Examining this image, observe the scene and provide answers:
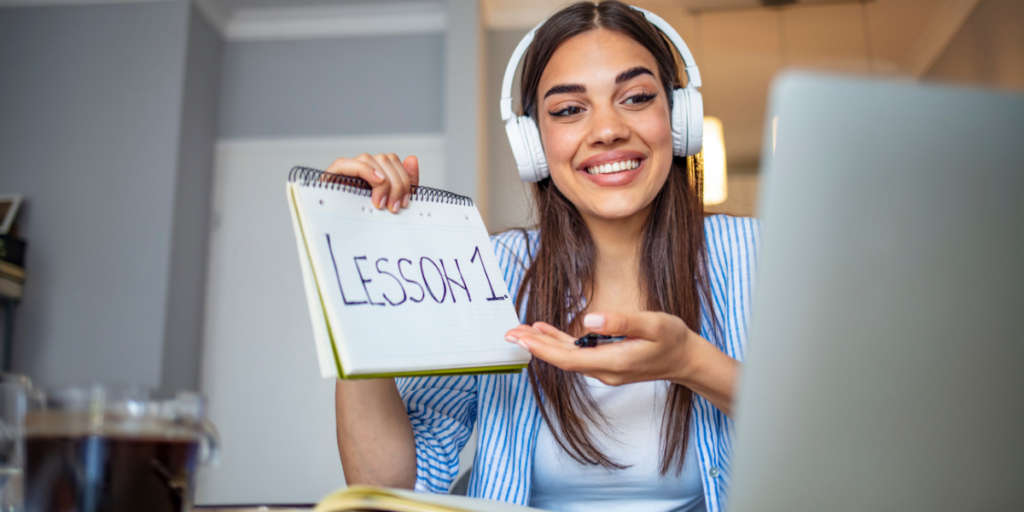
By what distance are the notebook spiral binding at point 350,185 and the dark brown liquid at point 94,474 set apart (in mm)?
259

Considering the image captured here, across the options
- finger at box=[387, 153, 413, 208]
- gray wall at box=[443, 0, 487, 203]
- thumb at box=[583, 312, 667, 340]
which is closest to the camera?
thumb at box=[583, 312, 667, 340]

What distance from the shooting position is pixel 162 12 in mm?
3441

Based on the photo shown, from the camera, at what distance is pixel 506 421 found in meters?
0.96

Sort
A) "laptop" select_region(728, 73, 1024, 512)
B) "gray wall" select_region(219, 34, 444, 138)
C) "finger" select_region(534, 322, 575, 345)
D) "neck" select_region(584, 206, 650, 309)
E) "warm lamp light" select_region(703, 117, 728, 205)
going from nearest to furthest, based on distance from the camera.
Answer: "laptop" select_region(728, 73, 1024, 512), "finger" select_region(534, 322, 575, 345), "neck" select_region(584, 206, 650, 309), "warm lamp light" select_region(703, 117, 728, 205), "gray wall" select_region(219, 34, 444, 138)

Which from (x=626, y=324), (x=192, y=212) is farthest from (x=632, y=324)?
(x=192, y=212)

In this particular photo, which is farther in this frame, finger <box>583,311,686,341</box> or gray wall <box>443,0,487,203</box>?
gray wall <box>443,0,487,203</box>

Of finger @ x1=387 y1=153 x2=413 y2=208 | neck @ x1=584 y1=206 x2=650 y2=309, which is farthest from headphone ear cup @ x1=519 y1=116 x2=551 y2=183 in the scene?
finger @ x1=387 y1=153 x2=413 y2=208

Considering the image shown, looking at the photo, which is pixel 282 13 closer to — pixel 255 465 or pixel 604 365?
pixel 255 465

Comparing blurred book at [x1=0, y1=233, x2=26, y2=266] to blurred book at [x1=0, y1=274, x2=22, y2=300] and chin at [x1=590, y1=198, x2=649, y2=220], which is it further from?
chin at [x1=590, y1=198, x2=649, y2=220]

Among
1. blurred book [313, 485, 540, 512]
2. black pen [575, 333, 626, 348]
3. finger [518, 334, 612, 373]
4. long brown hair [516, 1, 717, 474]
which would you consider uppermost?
long brown hair [516, 1, 717, 474]

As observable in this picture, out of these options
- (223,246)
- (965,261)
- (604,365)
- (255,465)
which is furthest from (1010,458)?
(223,246)

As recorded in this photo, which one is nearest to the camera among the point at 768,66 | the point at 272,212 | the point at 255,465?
the point at 255,465

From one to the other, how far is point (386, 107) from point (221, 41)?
1025 mm

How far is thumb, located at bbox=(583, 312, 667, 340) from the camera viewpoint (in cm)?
53
